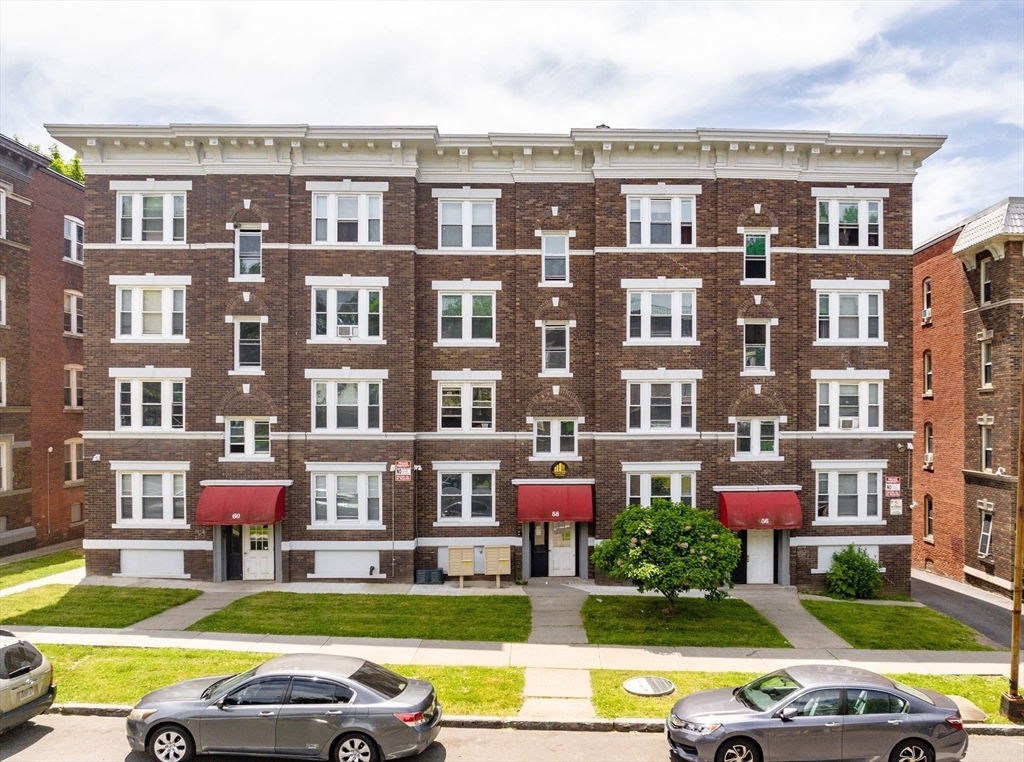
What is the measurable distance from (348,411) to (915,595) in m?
20.7

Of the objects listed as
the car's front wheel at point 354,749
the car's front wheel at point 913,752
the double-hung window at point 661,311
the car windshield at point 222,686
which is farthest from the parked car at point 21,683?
the double-hung window at point 661,311

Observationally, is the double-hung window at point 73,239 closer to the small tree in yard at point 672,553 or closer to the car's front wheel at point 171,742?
the car's front wheel at point 171,742

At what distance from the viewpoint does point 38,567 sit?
946 inches

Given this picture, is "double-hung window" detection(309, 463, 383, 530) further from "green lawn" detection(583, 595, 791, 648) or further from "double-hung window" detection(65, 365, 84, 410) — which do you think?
"double-hung window" detection(65, 365, 84, 410)

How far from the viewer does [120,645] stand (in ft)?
52.2

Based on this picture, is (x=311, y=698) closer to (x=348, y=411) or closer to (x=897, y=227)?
(x=348, y=411)

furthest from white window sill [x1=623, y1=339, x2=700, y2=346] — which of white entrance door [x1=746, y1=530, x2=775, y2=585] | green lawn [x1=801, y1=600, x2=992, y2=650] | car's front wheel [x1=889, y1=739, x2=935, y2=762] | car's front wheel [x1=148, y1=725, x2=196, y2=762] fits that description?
car's front wheel [x1=148, y1=725, x2=196, y2=762]

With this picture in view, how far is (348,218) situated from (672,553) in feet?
49.7

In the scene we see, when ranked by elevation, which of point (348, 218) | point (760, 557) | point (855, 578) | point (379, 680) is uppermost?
point (348, 218)

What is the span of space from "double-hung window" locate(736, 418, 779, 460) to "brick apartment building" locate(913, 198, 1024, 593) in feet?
27.5

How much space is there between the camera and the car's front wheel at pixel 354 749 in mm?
10211

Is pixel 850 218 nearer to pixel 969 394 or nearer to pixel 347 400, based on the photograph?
pixel 969 394

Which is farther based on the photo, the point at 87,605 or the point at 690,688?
the point at 87,605

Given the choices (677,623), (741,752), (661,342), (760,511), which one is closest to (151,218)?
(661,342)
